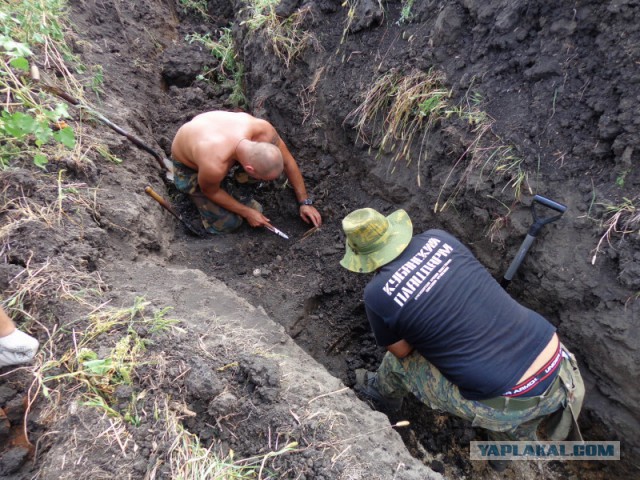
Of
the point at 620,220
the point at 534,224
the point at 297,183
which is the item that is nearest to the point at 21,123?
the point at 297,183

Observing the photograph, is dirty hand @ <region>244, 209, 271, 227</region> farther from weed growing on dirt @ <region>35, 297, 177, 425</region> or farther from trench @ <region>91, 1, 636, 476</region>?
weed growing on dirt @ <region>35, 297, 177, 425</region>

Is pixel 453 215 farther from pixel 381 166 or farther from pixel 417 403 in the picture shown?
pixel 417 403

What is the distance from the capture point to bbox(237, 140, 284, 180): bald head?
9.30 feet

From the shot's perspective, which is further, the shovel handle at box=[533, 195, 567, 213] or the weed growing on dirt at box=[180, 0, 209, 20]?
the weed growing on dirt at box=[180, 0, 209, 20]

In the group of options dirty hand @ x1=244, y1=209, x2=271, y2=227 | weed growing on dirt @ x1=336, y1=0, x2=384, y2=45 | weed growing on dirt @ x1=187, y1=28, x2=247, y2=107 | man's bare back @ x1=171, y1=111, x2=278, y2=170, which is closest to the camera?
man's bare back @ x1=171, y1=111, x2=278, y2=170

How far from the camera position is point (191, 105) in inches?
158

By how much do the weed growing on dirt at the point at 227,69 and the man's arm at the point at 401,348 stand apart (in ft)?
9.68

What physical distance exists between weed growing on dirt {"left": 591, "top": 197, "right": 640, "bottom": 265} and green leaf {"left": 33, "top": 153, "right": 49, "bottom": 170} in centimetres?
301

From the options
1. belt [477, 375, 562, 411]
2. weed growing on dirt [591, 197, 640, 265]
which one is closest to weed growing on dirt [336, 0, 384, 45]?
weed growing on dirt [591, 197, 640, 265]

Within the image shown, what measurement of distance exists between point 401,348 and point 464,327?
17.1 inches

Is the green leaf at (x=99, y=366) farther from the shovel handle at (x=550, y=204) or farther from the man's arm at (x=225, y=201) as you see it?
the shovel handle at (x=550, y=204)

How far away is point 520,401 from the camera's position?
1.94 metres

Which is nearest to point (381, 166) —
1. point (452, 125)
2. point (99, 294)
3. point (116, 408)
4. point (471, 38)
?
point (452, 125)

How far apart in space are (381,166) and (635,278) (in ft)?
5.54
